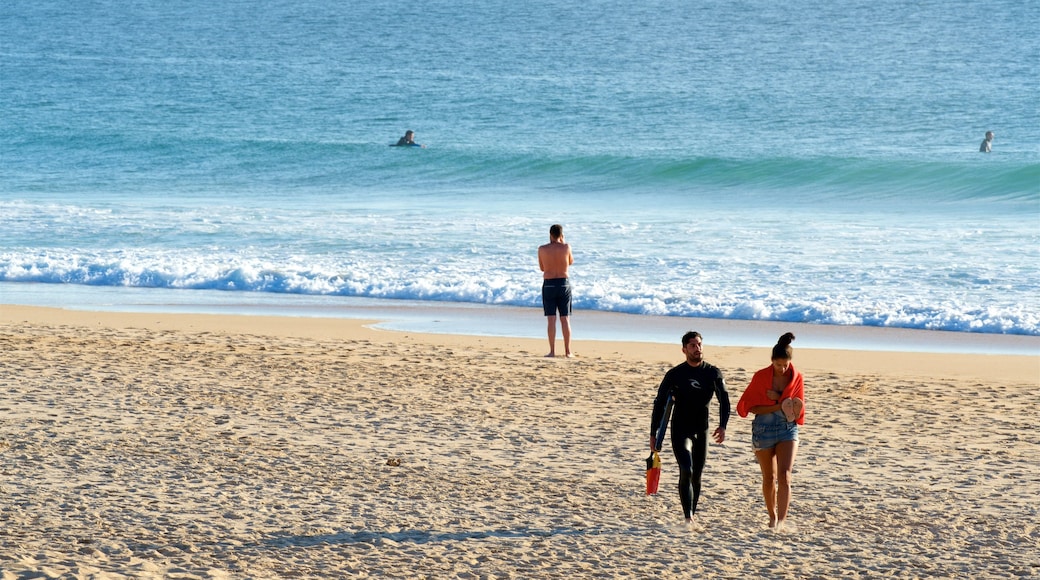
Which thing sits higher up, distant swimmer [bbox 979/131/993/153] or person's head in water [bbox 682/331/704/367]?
distant swimmer [bbox 979/131/993/153]

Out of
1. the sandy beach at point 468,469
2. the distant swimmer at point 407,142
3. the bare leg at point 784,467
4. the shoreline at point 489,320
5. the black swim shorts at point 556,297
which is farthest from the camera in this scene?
the distant swimmer at point 407,142

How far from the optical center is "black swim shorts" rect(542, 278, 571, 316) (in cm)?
1116

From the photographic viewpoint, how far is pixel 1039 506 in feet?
21.4

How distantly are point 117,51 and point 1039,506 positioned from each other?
168 feet

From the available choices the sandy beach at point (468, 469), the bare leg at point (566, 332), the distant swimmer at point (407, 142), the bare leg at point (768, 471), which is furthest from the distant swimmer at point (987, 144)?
the bare leg at point (768, 471)

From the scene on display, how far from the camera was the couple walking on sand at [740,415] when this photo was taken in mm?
5879

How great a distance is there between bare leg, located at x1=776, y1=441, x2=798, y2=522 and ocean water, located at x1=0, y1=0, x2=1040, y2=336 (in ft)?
25.0

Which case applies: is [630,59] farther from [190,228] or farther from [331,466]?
[331,466]

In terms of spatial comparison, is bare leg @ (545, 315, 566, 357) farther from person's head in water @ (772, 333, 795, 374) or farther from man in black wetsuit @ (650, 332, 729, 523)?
person's head in water @ (772, 333, 795, 374)

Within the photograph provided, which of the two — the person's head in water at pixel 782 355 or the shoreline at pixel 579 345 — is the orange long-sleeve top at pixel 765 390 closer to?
the person's head in water at pixel 782 355

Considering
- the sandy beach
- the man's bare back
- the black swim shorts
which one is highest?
the man's bare back

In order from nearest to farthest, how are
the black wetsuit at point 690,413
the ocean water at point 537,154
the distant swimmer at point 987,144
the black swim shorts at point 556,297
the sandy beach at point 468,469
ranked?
the sandy beach at point 468,469 < the black wetsuit at point 690,413 < the black swim shorts at point 556,297 < the ocean water at point 537,154 < the distant swimmer at point 987,144

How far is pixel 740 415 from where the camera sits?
5984mm

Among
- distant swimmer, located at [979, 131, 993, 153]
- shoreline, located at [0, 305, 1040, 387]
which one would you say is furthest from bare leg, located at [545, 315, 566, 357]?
distant swimmer, located at [979, 131, 993, 153]
